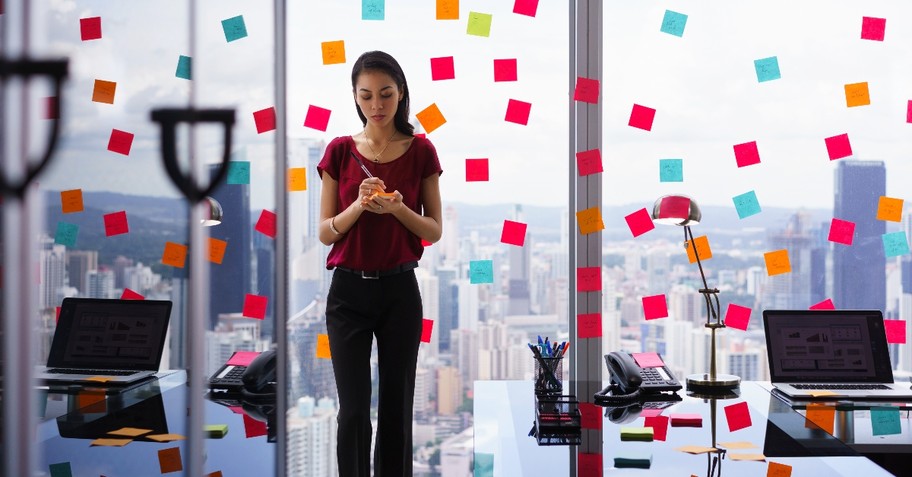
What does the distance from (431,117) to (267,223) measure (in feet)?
2.30

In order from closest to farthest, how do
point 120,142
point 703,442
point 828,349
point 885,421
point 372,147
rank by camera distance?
point 120,142 → point 703,442 → point 885,421 → point 372,147 → point 828,349

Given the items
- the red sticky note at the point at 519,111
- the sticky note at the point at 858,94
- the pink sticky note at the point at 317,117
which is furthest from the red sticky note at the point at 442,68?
the sticky note at the point at 858,94

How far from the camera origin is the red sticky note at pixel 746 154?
2.98m

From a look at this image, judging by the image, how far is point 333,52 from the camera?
2.95m

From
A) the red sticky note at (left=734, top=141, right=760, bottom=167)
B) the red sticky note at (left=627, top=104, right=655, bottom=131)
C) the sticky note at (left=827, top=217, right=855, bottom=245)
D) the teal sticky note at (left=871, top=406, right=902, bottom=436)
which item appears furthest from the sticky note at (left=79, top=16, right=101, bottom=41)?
the sticky note at (left=827, top=217, right=855, bottom=245)

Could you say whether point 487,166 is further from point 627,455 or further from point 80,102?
point 80,102

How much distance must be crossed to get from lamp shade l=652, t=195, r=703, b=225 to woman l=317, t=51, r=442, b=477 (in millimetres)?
712

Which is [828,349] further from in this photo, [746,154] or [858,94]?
[858,94]

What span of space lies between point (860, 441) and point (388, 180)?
4.25ft

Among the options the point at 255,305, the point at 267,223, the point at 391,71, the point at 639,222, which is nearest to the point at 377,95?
the point at 391,71

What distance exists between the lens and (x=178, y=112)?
91 cm

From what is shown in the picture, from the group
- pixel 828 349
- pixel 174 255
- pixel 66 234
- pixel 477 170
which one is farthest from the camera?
pixel 477 170

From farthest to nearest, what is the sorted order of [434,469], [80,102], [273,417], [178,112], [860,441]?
[434,469] → [273,417] → [860,441] → [178,112] → [80,102]

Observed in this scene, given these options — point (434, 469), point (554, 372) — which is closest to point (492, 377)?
point (434, 469)
